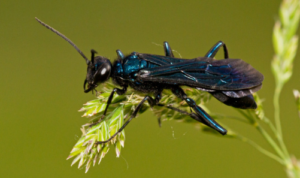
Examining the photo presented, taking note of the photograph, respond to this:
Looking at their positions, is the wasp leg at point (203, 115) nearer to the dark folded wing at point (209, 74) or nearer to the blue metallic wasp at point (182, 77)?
the blue metallic wasp at point (182, 77)

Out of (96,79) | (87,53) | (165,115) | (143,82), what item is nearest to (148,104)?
(165,115)

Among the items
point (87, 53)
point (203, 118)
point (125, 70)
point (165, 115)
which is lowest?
point (203, 118)

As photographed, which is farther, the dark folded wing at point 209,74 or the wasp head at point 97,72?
the wasp head at point 97,72

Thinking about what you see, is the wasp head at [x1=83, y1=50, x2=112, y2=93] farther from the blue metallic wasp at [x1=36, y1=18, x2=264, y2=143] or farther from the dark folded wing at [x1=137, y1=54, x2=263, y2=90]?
the dark folded wing at [x1=137, y1=54, x2=263, y2=90]

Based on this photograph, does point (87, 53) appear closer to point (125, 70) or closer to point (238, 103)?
point (125, 70)

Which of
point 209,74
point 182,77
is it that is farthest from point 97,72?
point 209,74

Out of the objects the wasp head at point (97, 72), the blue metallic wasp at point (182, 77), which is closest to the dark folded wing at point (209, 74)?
the blue metallic wasp at point (182, 77)

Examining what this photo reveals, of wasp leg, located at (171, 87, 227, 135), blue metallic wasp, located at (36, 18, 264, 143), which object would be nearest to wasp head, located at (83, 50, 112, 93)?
blue metallic wasp, located at (36, 18, 264, 143)
